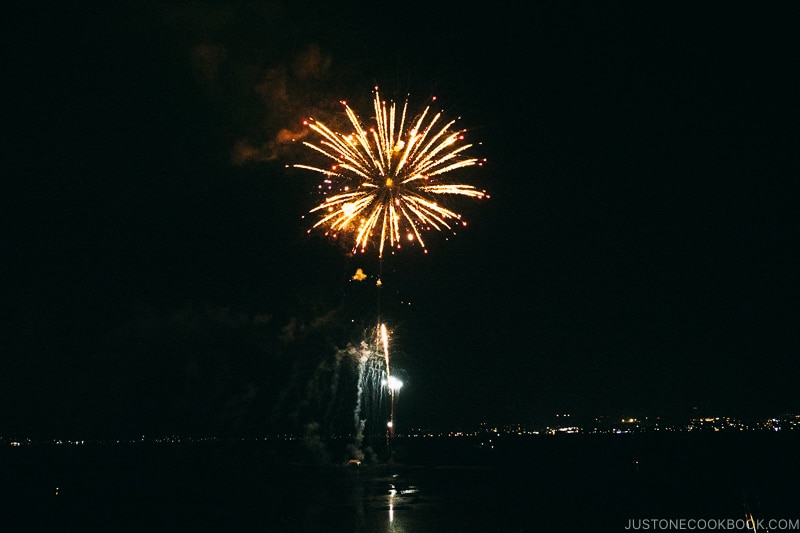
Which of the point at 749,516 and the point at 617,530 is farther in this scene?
the point at 749,516

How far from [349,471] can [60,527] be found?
18.0m

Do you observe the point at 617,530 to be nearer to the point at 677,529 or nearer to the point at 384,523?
the point at 677,529

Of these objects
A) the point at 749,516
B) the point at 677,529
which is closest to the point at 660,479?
the point at 749,516

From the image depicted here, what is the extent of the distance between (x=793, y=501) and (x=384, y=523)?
58.3 ft

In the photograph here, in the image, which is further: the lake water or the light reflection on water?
the lake water

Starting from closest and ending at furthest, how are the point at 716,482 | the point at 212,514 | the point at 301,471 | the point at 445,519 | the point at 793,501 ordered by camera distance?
the point at 445,519 → the point at 212,514 → the point at 793,501 → the point at 716,482 → the point at 301,471

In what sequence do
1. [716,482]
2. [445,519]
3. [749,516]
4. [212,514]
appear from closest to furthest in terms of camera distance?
1. [445,519]
2. [749,516]
3. [212,514]
4. [716,482]

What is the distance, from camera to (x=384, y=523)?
17.5m

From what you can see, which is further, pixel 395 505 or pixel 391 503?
pixel 391 503

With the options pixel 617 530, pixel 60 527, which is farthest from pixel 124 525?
pixel 617 530

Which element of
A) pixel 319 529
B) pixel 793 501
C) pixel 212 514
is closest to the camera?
pixel 319 529

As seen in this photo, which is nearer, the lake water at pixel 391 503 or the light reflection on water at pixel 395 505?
the light reflection on water at pixel 395 505

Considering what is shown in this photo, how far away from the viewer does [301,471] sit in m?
37.5

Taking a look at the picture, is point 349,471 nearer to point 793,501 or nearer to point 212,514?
point 212,514
